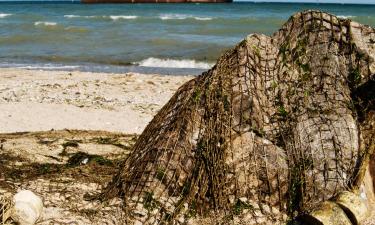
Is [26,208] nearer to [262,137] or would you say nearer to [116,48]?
[262,137]

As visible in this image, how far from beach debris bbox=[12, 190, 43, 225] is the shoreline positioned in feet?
17.0

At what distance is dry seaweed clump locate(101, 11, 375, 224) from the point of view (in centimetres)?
478

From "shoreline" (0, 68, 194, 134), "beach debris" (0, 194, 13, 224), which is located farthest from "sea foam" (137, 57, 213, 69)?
"beach debris" (0, 194, 13, 224)

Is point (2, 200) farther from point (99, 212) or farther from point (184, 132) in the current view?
point (184, 132)

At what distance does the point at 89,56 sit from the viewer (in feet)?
73.3

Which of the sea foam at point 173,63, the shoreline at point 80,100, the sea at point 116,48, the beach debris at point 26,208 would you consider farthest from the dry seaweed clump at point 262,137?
the sea foam at point 173,63

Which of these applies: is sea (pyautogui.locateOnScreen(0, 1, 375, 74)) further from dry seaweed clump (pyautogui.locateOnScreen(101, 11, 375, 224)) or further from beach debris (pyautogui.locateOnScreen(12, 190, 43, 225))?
beach debris (pyautogui.locateOnScreen(12, 190, 43, 225))

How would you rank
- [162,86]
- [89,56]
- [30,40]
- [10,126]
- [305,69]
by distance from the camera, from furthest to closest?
[30,40] → [89,56] → [162,86] → [10,126] → [305,69]

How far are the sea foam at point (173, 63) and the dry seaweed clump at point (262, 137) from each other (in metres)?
14.2

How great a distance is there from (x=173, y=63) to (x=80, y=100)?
8555 mm

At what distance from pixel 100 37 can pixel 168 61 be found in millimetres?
9949

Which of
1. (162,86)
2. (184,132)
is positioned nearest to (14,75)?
(162,86)

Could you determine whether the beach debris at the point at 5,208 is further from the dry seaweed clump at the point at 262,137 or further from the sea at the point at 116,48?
the sea at the point at 116,48

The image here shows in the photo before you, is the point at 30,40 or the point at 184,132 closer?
the point at 184,132
